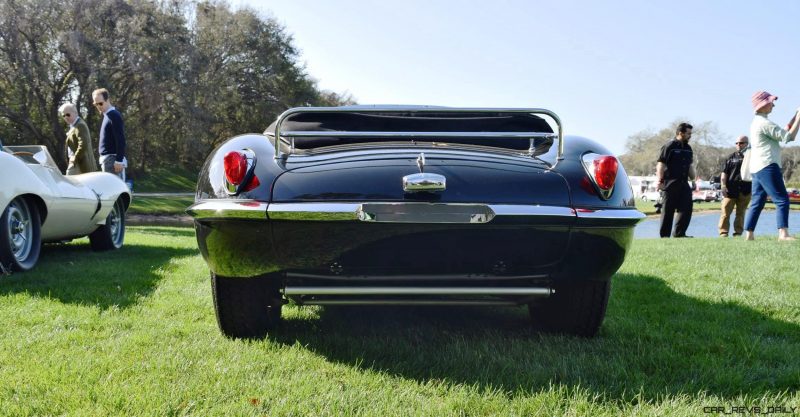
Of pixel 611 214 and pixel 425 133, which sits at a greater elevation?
pixel 425 133

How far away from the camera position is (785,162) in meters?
81.8

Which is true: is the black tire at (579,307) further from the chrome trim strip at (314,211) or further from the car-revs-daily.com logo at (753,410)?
the chrome trim strip at (314,211)

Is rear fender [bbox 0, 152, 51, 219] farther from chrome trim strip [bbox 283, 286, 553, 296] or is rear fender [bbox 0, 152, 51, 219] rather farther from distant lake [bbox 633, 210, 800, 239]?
distant lake [bbox 633, 210, 800, 239]

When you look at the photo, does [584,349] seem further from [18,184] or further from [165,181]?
[165,181]

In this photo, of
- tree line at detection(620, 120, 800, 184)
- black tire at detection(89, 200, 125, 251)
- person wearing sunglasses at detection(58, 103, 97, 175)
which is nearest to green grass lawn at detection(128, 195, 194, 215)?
person wearing sunglasses at detection(58, 103, 97, 175)

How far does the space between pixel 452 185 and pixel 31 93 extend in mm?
27372

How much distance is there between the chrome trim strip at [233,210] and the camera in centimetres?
235

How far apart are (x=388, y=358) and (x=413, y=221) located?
0.62 meters

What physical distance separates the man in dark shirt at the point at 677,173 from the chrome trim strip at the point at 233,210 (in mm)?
7596

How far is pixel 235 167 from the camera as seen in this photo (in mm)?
2475

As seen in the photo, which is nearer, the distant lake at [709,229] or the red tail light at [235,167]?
the red tail light at [235,167]

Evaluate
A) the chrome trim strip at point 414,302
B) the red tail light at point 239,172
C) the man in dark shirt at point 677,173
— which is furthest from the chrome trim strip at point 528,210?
the man in dark shirt at point 677,173

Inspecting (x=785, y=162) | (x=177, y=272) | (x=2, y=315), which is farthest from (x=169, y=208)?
(x=785, y=162)

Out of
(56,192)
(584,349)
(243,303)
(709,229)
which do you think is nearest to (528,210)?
(584,349)
